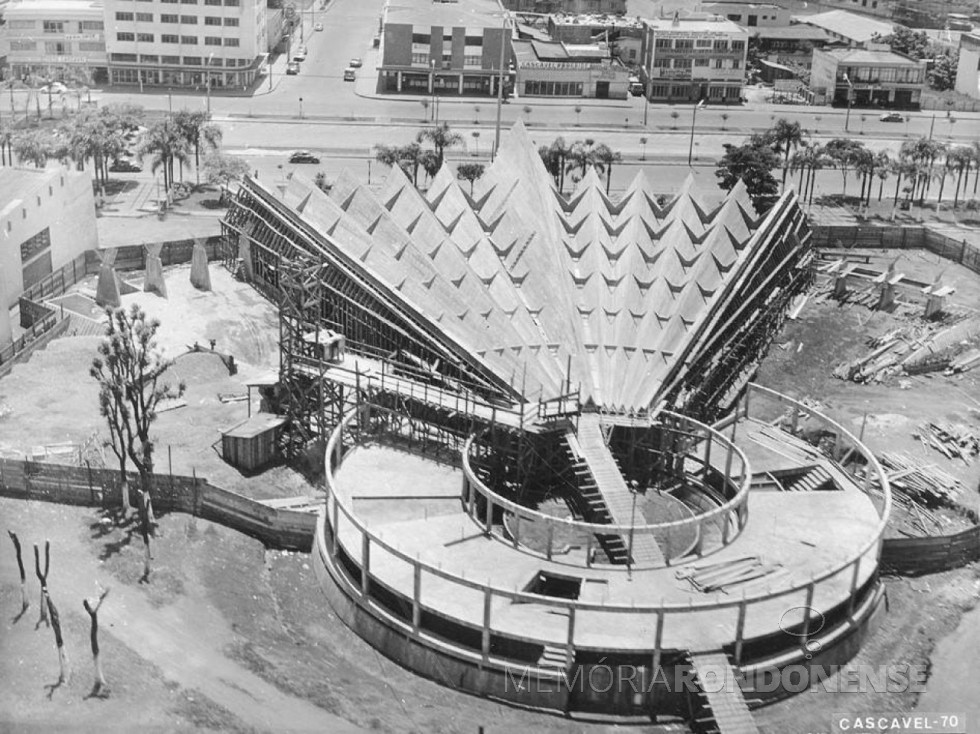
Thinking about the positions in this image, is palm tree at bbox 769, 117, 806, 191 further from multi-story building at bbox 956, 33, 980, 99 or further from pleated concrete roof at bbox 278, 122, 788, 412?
multi-story building at bbox 956, 33, 980, 99

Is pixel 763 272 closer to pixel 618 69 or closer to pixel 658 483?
pixel 658 483

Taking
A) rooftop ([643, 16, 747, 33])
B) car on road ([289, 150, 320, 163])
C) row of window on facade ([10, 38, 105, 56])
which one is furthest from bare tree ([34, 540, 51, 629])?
rooftop ([643, 16, 747, 33])

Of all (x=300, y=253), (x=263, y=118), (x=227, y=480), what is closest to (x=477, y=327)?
(x=300, y=253)

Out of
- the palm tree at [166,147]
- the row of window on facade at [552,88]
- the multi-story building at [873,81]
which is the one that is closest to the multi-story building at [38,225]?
the palm tree at [166,147]

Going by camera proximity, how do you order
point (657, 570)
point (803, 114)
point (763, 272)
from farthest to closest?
point (803, 114), point (763, 272), point (657, 570)

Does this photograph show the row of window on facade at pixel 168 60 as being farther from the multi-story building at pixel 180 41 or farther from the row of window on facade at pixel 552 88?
the row of window on facade at pixel 552 88

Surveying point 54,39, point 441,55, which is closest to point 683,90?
point 441,55
